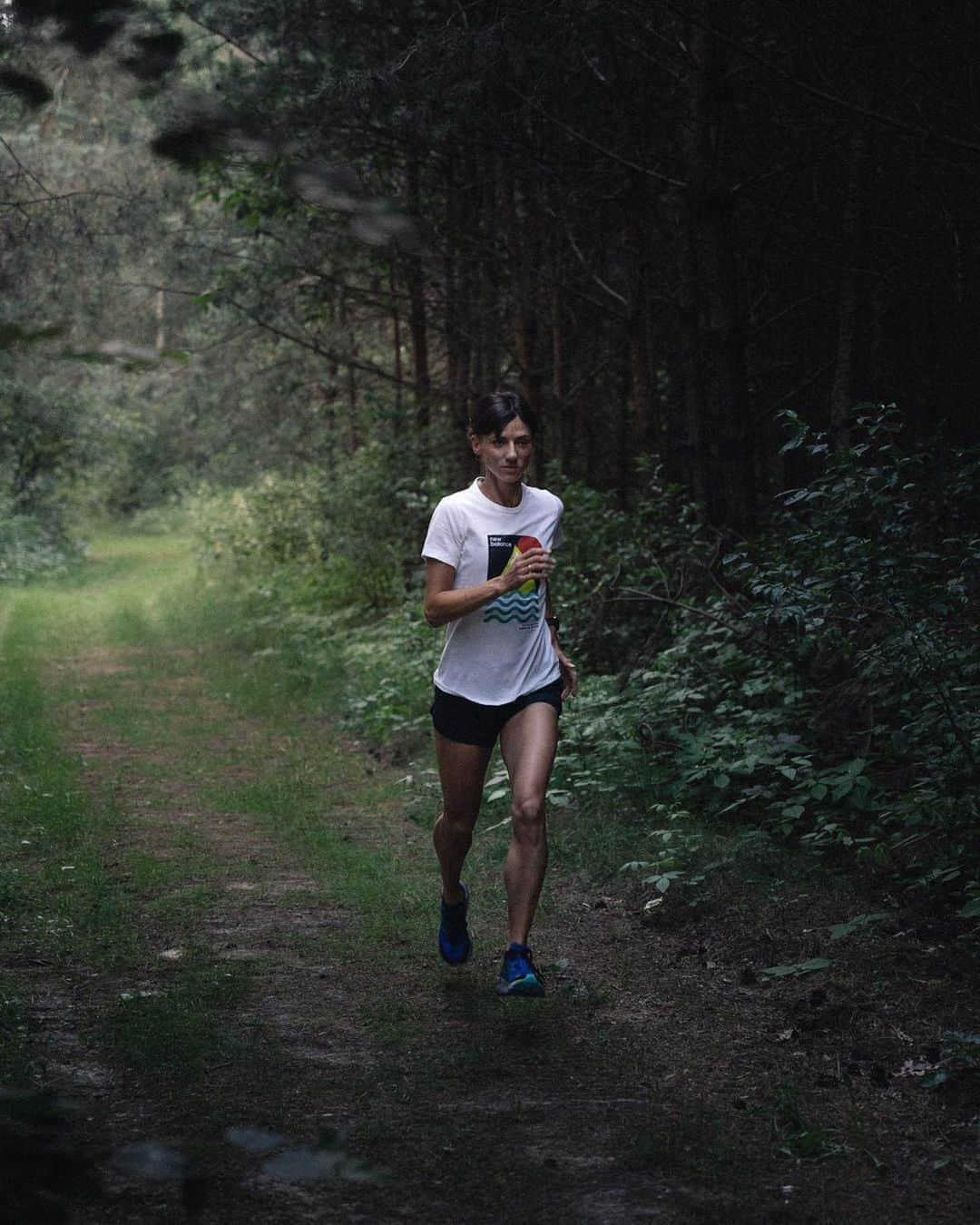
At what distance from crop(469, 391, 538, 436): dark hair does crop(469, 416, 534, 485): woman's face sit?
0.7 inches

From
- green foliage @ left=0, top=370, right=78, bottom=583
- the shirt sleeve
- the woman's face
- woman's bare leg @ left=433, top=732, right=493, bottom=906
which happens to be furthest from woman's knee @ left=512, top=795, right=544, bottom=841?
green foliage @ left=0, top=370, right=78, bottom=583

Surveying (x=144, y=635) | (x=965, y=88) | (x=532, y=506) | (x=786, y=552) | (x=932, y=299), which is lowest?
(x=144, y=635)

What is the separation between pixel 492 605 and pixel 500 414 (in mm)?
734

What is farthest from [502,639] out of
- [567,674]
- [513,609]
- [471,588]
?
[567,674]

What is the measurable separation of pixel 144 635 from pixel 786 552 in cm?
1285

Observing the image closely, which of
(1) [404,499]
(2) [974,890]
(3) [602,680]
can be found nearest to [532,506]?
(2) [974,890]

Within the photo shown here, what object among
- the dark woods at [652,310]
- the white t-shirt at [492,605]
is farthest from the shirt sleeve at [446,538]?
the dark woods at [652,310]

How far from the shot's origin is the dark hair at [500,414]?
5.19m

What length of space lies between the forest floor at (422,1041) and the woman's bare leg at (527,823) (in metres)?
0.43

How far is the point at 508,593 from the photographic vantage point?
5.13 m

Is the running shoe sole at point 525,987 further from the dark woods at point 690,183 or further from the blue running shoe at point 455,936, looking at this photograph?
the dark woods at point 690,183

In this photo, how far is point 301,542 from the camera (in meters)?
22.9

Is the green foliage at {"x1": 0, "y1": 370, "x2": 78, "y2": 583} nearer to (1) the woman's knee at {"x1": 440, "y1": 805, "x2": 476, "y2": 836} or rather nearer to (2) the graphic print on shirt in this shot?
(1) the woman's knee at {"x1": 440, "y1": 805, "x2": 476, "y2": 836}

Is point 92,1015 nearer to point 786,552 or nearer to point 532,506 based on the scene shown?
point 532,506
